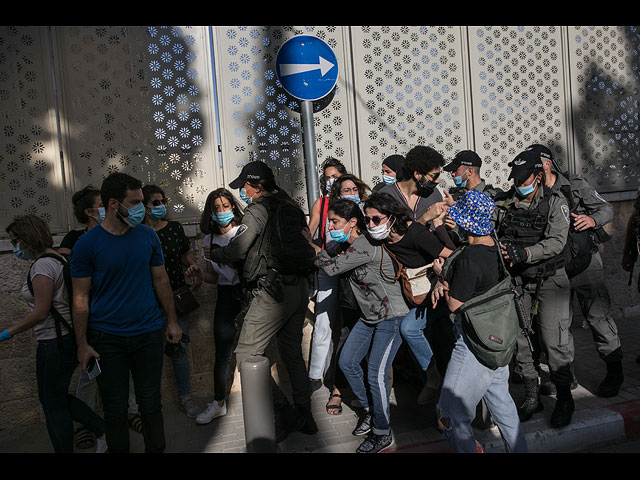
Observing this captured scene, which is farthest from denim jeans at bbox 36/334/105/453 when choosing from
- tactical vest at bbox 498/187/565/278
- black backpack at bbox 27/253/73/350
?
tactical vest at bbox 498/187/565/278

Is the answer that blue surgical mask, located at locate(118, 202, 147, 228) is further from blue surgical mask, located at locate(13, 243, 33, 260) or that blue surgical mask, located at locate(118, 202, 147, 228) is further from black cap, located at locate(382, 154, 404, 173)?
black cap, located at locate(382, 154, 404, 173)

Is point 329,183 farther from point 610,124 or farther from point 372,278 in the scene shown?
point 610,124

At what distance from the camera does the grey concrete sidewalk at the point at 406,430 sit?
397cm

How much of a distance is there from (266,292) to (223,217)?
3.04 feet

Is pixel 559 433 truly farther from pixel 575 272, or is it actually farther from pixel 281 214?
pixel 281 214

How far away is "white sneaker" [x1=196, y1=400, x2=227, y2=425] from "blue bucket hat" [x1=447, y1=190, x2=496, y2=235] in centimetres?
284

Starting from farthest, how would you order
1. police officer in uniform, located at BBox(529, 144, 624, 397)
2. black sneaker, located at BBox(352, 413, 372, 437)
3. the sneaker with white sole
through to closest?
the sneaker with white sole → police officer in uniform, located at BBox(529, 144, 624, 397) → black sneaker, located at BBox(352, 413, 372, 437)

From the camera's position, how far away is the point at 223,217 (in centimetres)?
450

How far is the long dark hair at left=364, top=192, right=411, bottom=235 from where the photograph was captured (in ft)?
12.3

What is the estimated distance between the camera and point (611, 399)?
4473 millimetres

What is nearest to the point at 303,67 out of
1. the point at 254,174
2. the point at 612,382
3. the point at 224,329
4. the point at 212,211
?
the point at 254,174

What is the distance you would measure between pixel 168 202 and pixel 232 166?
0.75 m

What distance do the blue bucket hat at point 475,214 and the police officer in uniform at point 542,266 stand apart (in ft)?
2.82
